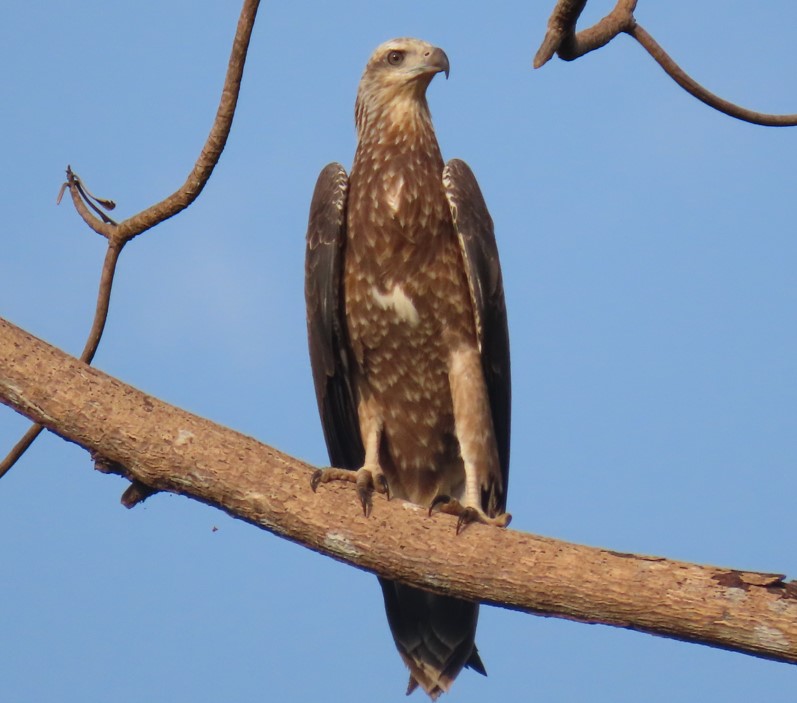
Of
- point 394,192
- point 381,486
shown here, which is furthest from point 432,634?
point 394,192

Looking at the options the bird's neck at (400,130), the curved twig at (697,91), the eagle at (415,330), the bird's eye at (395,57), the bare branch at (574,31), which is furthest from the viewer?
the bird's eye at (395,57)

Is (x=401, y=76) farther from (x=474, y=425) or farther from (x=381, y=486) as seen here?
(x=381, y=486)

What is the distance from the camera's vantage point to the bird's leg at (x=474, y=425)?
540 centimetres

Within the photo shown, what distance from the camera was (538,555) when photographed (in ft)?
13.5

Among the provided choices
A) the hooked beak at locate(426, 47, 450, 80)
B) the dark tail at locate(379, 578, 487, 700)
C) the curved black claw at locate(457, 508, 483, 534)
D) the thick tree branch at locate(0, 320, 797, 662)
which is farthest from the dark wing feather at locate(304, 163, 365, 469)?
the curved black claw at locate(457, 508, 483, 534)

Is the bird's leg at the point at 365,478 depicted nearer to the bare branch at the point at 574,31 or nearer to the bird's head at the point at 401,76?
the bird's head at the point at 401,76

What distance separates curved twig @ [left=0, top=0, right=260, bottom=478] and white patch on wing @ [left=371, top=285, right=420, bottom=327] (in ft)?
4.14

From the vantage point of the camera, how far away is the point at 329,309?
17.9 feet

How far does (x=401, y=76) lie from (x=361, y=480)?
82.3 inches

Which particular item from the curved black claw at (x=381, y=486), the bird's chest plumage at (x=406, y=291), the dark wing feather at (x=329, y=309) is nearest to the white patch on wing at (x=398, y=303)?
the bird's chest plumage at (x=406, y=291)

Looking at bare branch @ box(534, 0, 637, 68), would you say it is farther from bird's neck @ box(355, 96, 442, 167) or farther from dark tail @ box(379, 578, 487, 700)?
dark tail @ box(379, 578, 487, 700)

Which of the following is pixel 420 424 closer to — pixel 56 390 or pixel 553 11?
pixel 56 390

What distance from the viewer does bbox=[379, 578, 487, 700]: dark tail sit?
Answer: 521cm

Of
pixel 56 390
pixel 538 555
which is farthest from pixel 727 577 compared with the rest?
pixel 56 390
